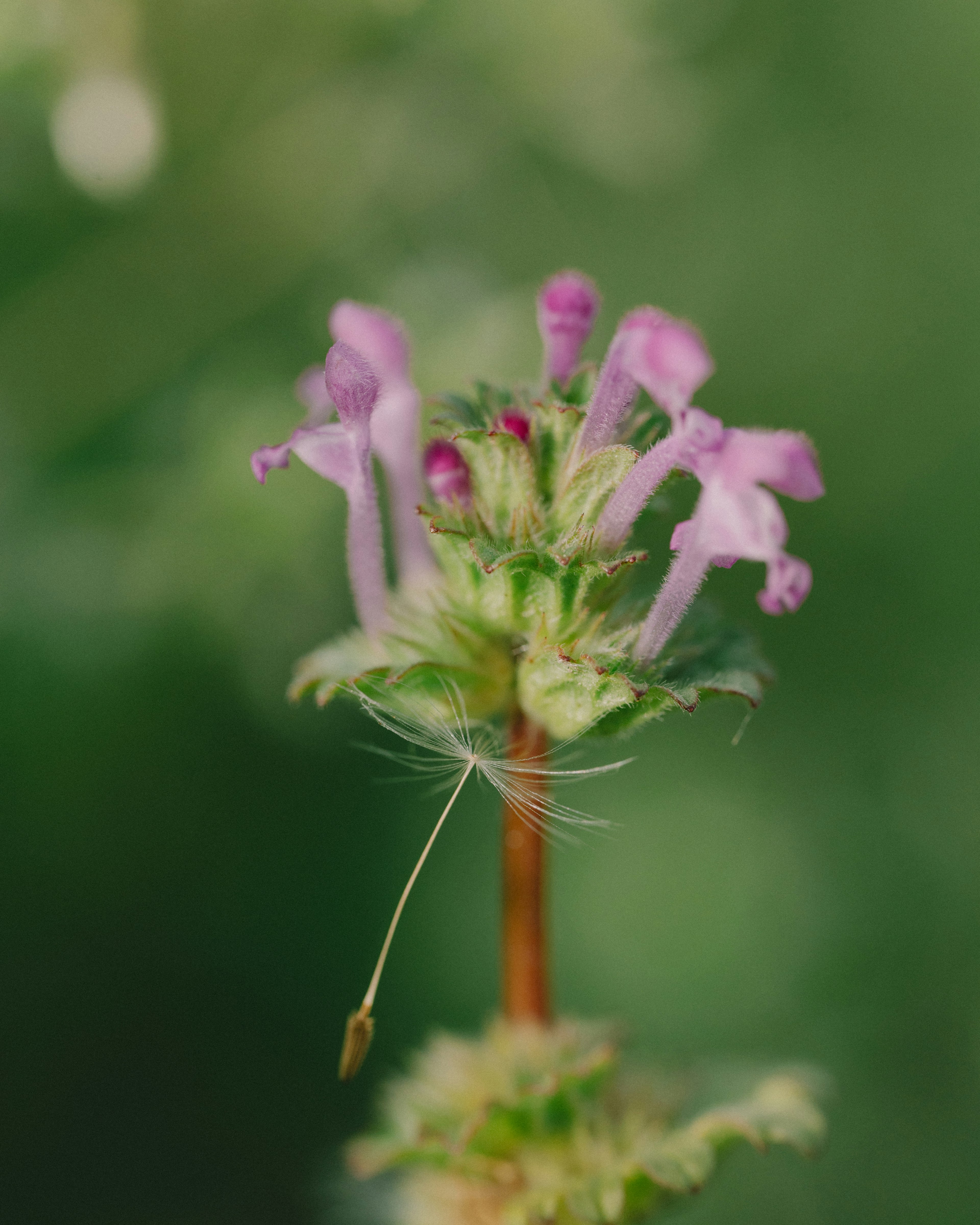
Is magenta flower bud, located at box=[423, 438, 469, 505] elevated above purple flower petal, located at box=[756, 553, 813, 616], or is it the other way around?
magenta flower bud, located at box=[423, 438, 469, 505]

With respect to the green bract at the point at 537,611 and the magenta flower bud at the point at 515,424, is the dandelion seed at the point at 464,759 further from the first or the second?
the magenta flower bud at the point at 515,424

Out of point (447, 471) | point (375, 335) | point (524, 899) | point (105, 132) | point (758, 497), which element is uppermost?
point (105, 132)

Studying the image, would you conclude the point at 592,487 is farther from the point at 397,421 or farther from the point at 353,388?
the point at 397,421

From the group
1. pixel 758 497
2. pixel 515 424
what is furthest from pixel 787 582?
pixel 515 424

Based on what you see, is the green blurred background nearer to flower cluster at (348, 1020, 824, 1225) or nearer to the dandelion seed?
flower cluster at (348, 1020, 824, 1225)

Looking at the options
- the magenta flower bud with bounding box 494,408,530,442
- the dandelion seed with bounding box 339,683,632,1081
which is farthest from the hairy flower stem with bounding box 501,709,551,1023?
the magenta flower bud with bounding box 494,408,530,442
